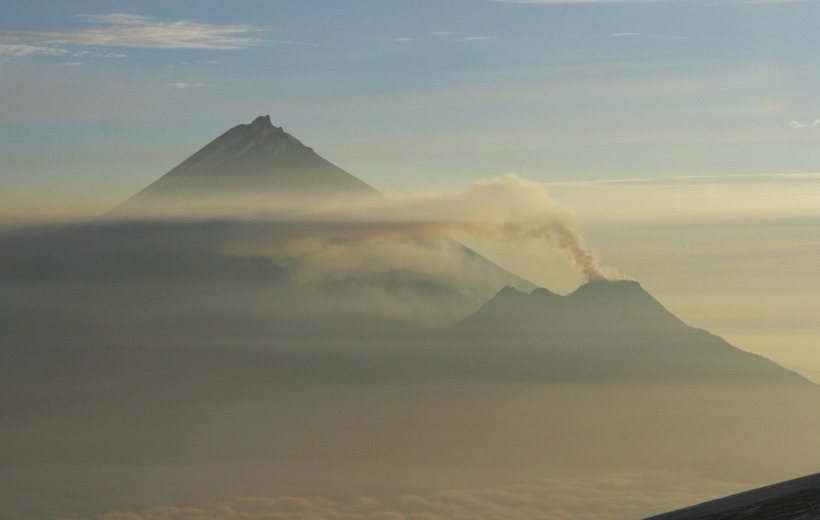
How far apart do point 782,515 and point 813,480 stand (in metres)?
15.0

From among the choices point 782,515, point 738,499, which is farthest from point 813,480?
point 782,515

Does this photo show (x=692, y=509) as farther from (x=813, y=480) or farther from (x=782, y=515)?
(x=782, y=515)

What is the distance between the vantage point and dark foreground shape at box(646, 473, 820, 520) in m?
66.4

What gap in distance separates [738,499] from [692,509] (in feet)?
9.28

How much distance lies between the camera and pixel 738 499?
79500 mm

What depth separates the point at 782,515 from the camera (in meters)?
66.0

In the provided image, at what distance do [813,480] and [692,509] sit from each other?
24.8ft

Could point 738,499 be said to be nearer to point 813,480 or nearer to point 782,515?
point 813,480

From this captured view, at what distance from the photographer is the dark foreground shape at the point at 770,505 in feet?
218

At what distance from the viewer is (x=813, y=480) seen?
7981cm

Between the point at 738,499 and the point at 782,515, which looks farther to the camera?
the point at 738,499

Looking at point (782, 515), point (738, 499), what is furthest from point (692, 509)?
point (782, 515)

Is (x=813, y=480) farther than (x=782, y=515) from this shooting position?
Yes

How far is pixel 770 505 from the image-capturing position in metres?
71.1
